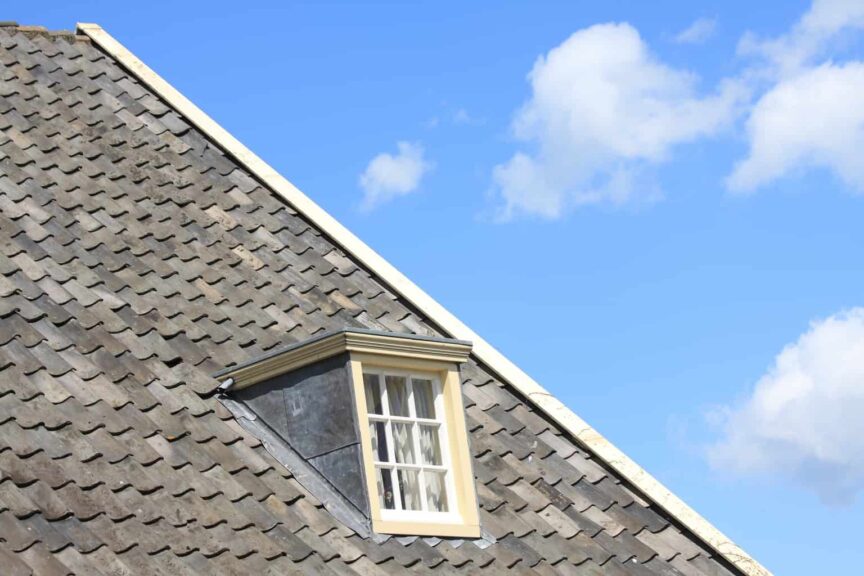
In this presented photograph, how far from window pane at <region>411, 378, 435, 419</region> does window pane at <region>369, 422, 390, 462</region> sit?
0.42 metres

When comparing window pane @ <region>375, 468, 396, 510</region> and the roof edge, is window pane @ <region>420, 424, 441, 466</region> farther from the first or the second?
the roof edge

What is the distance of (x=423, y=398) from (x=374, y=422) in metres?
0.59

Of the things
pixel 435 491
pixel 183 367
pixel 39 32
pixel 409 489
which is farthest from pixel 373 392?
pixel 39 32

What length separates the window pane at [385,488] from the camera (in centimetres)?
980

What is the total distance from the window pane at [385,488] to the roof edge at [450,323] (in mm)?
1937

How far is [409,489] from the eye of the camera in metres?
10.0

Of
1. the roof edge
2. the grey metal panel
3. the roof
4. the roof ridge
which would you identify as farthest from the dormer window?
the roof ridge

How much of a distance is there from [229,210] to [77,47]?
9.62 feet

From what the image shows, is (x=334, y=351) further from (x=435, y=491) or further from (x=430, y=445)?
(x=435, y=491)

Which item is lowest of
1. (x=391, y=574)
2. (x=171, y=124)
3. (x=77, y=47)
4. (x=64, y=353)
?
(x=391, y=574)

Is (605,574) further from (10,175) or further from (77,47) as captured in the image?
(77,47)

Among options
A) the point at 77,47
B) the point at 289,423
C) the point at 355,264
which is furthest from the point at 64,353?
the point at 77,47

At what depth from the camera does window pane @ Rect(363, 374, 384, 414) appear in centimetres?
999

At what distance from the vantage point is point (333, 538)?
362 inches
